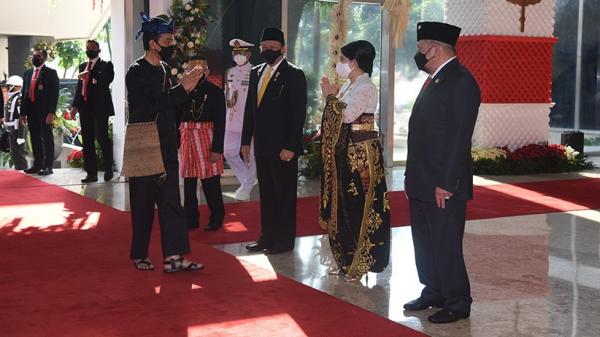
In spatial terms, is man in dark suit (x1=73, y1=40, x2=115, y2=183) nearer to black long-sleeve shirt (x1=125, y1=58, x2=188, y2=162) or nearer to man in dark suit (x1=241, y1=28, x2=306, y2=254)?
man in dark suit (x1=241, y1=28, x2=306, y2=254)

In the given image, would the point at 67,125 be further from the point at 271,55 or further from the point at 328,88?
the point at 328,88

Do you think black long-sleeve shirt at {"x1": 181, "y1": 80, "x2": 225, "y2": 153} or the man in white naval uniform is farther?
the man in white naval uniform

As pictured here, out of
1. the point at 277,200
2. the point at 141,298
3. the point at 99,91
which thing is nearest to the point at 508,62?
the point at 99,91

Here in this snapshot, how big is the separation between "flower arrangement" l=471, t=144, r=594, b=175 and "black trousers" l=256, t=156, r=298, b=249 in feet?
20.3

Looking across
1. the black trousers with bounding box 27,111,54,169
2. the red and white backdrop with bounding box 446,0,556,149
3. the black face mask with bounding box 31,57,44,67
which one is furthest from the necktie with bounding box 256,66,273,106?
the red and white backdrop with bounding box 446,0,556,149

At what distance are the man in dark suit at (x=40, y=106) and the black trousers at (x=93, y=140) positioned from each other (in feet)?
2.01

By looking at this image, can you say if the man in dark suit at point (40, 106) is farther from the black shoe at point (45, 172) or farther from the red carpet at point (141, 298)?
the red carpet at point (141, 298)

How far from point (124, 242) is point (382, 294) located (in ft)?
7.99

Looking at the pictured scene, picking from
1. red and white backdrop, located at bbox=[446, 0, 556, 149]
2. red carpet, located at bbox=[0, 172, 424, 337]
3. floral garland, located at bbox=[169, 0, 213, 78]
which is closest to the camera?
red carpet, located at bbox=[0, 172, 424, 337]

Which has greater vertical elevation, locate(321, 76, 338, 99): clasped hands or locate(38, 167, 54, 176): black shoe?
locate(321, 76, 338, 99): clasped hands

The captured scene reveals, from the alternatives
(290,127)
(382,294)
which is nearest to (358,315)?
(382,294)

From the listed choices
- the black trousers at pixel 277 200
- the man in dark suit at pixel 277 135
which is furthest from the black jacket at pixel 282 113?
the black trousers at pixel 277 200

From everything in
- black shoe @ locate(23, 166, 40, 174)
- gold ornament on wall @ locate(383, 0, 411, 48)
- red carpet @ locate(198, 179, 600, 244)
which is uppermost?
gold ornament on wall @ locate(383, 0, 411, 48)

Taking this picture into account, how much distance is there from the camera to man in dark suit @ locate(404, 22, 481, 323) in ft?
15.3
